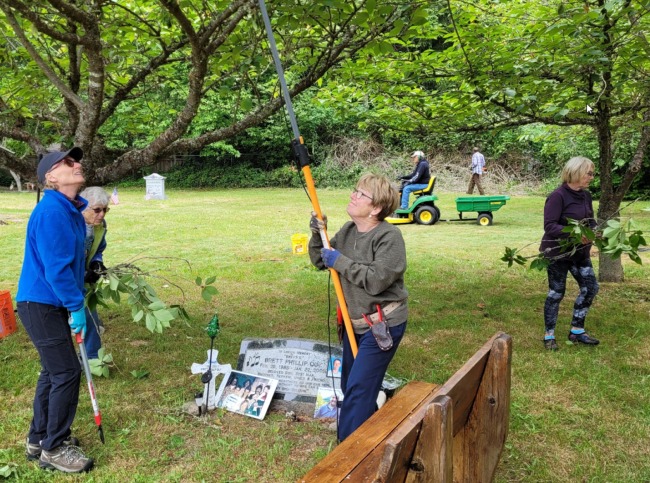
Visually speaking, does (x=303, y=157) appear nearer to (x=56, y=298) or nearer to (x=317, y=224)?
(x=317, y=224)

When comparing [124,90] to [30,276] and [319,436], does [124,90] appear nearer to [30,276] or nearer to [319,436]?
[30,276]

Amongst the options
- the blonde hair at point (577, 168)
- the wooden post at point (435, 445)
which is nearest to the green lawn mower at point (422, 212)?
the blonde hair at point (577, 168)

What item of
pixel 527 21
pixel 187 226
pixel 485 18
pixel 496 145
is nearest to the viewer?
pixel 527 21

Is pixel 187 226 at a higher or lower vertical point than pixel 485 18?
lower

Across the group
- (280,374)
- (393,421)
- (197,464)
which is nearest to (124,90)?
(280,374)

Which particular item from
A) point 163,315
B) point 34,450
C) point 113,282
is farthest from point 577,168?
point 34,450

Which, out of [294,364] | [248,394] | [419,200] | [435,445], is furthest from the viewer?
[419,200]

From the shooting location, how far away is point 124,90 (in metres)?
4.76

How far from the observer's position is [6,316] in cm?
527

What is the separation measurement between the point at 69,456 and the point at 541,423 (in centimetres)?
307

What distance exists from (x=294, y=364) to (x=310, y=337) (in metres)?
1.31

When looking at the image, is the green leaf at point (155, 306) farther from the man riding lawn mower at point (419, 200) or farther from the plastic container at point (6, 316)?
the man riding lawn mower at point (419, 200)

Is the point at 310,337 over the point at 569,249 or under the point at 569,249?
under

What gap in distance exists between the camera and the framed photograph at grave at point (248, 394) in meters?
3.76
